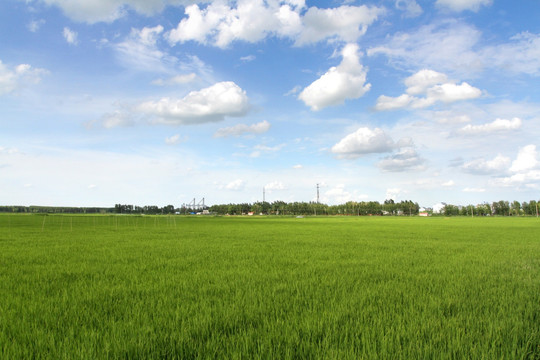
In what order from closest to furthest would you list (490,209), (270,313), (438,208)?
(270,313), (490,209), (438,208)

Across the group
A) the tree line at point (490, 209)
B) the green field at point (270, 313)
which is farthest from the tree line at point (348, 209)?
the green field at point (270, 313)

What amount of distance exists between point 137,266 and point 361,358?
24.9ft

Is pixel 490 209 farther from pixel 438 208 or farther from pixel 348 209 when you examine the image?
pixel 348 209

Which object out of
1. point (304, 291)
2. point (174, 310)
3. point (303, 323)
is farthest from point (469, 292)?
→ point (174, 310)

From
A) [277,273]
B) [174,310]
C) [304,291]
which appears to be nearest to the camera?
[174,310]

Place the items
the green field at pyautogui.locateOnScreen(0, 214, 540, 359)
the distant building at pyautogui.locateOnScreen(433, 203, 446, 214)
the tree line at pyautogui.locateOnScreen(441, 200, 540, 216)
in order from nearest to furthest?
1. the green field at pyautogui.locateOnScreen(0, 214, 540, 359)
2. the tree line at pyautogui.locateOnScreen(441, 200, 540, 216)
3. the distant building at pyautogui.locateOnScreen(433, 203, 446, 214)

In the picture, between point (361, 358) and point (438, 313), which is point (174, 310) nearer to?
point (361, 358)

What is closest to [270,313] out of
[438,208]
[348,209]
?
[348,209]

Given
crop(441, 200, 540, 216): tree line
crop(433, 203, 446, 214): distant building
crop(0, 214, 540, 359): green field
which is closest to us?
crop(0, 214, 540, 359): green field

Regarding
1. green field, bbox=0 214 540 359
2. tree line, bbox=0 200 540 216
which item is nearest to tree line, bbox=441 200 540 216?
tree line, bbox=0 200 540 216

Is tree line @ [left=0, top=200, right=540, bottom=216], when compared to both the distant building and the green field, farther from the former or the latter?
the green field

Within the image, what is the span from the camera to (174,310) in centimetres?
488

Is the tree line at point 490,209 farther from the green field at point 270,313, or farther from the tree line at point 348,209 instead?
the green field at point 270,313

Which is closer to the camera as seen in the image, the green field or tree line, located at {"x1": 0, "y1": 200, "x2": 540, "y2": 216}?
the green field
